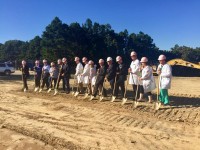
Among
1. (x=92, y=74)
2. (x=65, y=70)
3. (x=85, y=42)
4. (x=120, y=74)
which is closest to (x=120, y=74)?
(x=120, y=74)

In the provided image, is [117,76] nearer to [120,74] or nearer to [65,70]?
[120,74]

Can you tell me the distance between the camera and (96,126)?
28.2ft

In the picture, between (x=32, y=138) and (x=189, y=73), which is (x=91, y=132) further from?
(x=189, y=73)

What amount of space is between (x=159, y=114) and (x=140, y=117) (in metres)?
0.79

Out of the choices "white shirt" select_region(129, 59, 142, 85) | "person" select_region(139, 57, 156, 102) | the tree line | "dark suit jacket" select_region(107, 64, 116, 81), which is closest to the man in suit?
"dark suit jacket" select_region(107, 64, 116, 81)

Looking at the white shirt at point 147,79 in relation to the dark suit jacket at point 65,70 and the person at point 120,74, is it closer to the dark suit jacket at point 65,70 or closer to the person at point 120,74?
the person at point 120,74

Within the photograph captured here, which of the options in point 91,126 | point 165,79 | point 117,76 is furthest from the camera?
point 117,76

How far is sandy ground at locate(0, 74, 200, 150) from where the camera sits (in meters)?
7.05

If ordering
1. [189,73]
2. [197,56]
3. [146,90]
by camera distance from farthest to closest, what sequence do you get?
[197,56] → [189,73] → [146,90]

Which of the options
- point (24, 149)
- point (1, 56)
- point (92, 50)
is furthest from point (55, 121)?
point (1, 56)

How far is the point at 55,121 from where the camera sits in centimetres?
930

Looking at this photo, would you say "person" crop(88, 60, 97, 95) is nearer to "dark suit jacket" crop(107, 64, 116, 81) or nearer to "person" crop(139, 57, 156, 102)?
"dark suit jacket" crop(107, 64, 116, 81)

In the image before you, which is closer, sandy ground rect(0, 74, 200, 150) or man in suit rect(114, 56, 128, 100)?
sandy ground rect(0, 74, 200, 150)

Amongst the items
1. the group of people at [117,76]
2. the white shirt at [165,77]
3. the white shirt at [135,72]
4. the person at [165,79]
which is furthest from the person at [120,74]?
the white shirt at [165,77]
